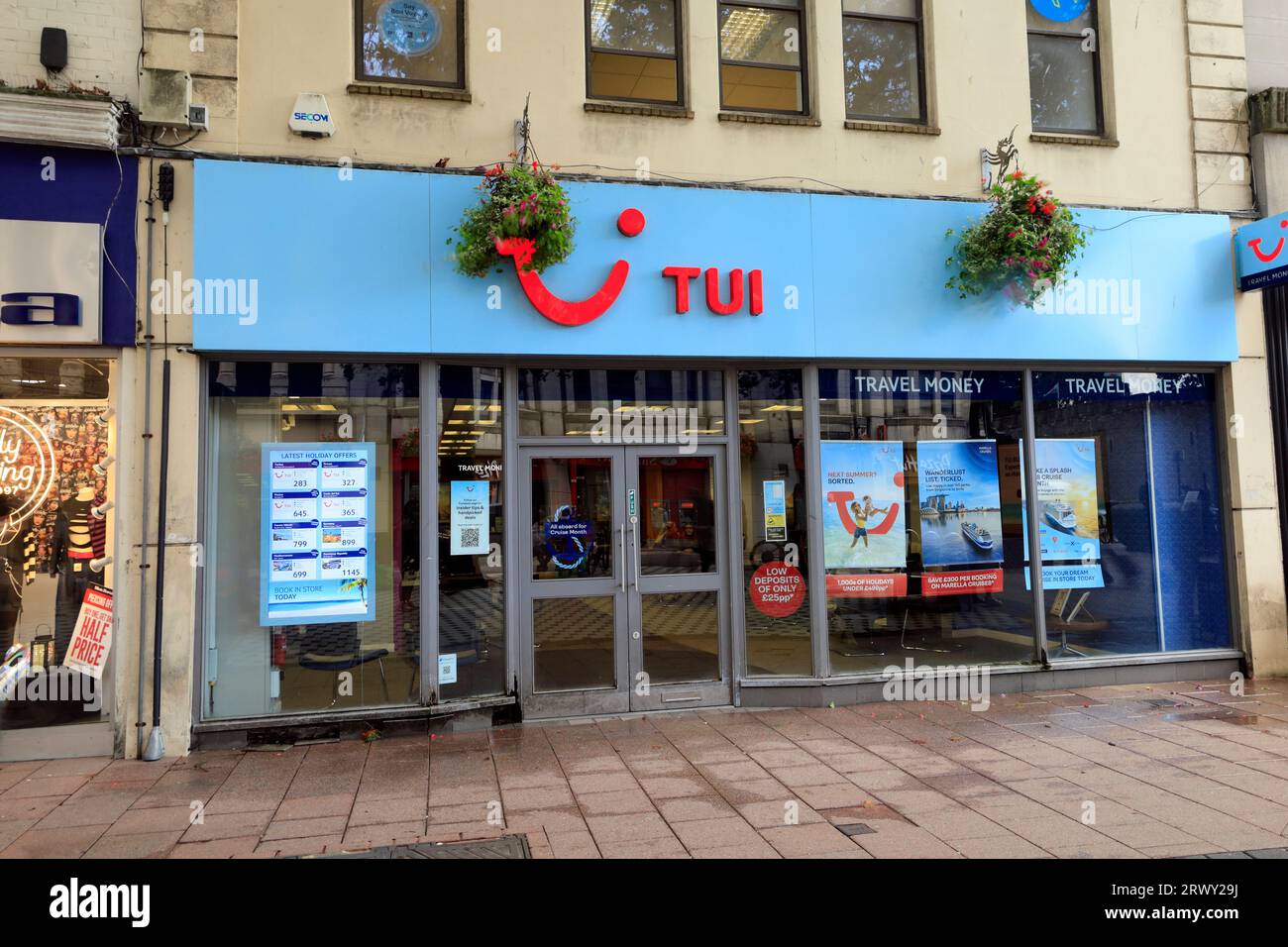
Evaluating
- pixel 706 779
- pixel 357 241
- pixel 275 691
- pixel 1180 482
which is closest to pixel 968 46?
pixel 1180 482

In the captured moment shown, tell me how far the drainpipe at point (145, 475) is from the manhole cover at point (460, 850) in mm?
2828

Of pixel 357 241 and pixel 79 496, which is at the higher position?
pixel 357 241

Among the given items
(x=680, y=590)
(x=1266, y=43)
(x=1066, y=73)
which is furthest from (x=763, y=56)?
(x=1266, y=43)

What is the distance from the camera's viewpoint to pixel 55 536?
260 inches

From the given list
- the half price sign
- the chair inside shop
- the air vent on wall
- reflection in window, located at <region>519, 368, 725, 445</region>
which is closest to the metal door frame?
reflection in window, located at <region>519, 368, 725, 445</region>

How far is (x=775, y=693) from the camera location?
7.70 meters

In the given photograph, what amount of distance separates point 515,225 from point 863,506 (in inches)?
153

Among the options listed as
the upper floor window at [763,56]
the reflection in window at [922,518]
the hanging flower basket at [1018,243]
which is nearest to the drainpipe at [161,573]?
the upper floor window at [763,56]

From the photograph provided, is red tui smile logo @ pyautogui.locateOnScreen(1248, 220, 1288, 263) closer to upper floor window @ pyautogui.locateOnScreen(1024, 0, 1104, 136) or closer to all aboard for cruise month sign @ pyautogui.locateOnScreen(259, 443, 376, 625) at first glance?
upper floor window @ pyautogui.locateOnScreen(1024, 0, 1104, 136)

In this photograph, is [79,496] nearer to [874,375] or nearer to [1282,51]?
[874,375]

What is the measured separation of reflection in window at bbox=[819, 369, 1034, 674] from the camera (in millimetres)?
7953

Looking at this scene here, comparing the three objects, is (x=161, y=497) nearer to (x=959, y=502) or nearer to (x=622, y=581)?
(x=622, y=581)

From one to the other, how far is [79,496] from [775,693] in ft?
18.8

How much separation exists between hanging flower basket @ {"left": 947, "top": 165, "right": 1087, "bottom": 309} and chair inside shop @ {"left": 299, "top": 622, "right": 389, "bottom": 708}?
19.4ft
